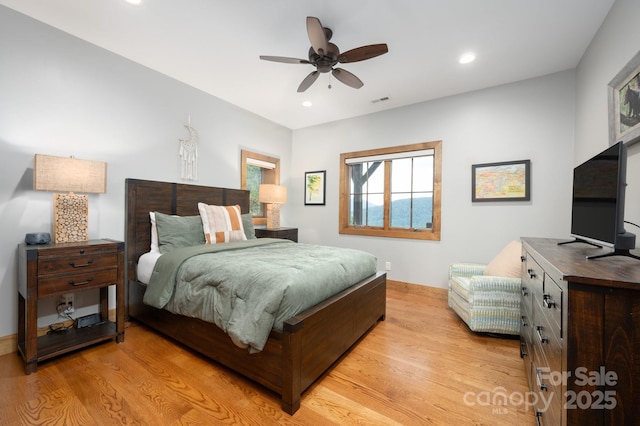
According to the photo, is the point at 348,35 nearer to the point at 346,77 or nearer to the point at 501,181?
the point at 346,77

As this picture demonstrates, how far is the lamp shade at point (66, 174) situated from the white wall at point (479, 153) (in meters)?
3.20

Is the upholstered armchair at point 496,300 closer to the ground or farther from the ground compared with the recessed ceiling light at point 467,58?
closer to the ground

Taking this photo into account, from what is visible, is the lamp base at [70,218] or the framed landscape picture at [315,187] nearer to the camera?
the lamp base at [70,218]

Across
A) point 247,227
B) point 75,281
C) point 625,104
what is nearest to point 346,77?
point 625,104

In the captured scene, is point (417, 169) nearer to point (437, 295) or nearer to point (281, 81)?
point (437, 295)

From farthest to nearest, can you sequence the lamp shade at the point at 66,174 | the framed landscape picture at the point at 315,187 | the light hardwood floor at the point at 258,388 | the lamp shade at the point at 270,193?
the framed landscape picture at the point at 315,187 < the lamp shade at the point at 270,193 < the lamp shade at the point at 66,174 < the light hardwood floor at the point at 258,388

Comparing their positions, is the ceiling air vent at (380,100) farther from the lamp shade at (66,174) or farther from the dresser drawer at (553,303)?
the lamp shade at (66,174)

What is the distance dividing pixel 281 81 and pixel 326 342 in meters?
2.93

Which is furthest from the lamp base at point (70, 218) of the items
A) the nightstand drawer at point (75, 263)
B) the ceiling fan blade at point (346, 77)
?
the ceiling fan blade at point (346, 77)

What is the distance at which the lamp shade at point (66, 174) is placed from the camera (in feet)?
6.57

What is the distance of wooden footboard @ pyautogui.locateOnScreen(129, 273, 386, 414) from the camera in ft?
5.00

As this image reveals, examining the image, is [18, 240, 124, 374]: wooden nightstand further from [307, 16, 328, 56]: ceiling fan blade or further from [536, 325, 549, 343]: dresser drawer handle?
[536, 325, 549, 343]: dresser drawer handle

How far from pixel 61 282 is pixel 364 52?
299 cm

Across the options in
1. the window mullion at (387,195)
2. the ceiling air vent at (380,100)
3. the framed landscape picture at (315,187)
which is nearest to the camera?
the ceiling air vent at (380,100)
